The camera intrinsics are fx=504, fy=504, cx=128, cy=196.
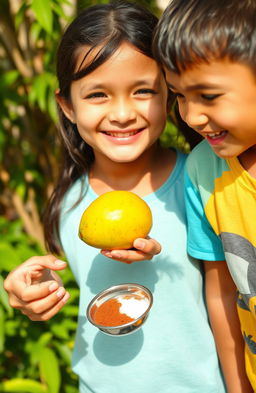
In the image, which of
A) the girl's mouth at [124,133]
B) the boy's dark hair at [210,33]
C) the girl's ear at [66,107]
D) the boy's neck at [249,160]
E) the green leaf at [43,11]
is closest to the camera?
the boy's dark hair at [210,33]

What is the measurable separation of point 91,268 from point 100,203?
0.24m

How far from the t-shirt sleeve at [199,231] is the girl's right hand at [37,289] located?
1.05ft

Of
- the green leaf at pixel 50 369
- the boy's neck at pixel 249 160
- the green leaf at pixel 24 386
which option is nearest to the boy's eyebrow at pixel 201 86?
the boy's neck at pixel 249 160

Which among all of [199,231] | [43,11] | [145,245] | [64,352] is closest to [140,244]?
[145,245]

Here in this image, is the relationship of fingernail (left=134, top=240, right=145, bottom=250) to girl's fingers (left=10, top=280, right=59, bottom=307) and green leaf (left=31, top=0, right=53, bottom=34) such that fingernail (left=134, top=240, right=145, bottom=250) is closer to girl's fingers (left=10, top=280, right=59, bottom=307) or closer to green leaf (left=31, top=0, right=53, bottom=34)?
girl's fingers (left=10, top=280, right=59, bottom=307)

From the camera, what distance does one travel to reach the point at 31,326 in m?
1.98

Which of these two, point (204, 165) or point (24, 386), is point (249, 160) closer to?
point (204, 165)

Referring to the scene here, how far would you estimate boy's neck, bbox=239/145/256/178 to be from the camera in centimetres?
106

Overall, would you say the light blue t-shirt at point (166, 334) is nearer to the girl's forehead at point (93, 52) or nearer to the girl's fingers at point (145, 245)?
the girl's fingers at point (145, 245)

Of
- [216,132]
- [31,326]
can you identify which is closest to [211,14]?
[216,132]

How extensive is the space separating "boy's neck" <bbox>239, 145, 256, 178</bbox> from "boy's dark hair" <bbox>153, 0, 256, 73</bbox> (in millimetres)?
217

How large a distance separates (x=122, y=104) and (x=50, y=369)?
1.10 meters

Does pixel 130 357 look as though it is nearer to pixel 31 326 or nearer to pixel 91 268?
pixel 91 268

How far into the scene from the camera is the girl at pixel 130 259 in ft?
4.01
